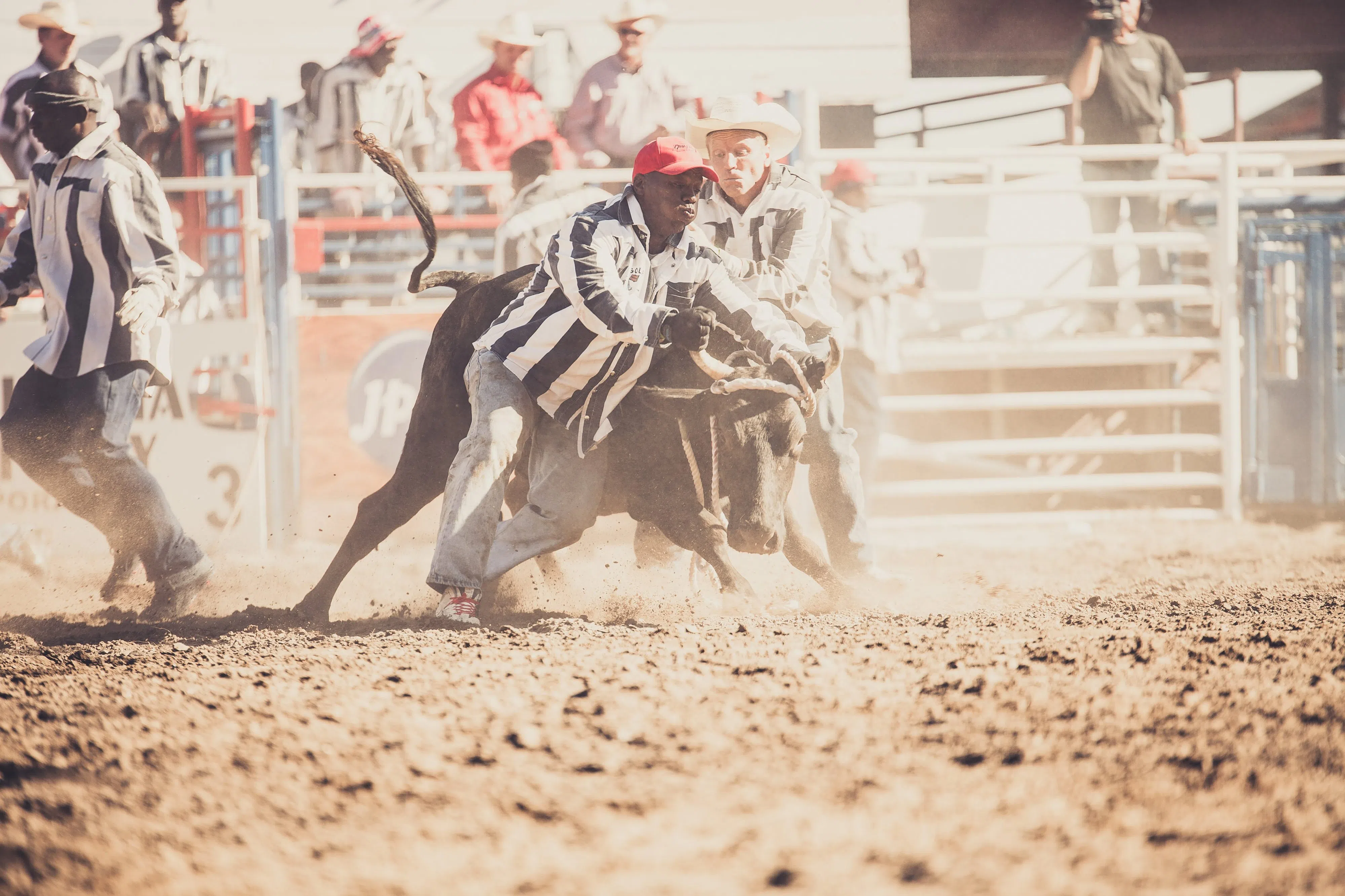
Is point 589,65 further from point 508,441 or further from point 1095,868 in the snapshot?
point 1095,868

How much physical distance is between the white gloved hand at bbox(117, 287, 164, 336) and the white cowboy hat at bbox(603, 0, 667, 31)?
3.70 m

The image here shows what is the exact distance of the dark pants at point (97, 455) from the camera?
15.4 ft


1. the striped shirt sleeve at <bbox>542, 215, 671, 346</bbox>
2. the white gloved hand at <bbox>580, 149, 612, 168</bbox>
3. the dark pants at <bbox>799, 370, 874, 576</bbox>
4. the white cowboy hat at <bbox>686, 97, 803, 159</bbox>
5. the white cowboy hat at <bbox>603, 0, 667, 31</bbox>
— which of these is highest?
the white cowboy hat at <bbox>603, 0, 667, 31</bbox>

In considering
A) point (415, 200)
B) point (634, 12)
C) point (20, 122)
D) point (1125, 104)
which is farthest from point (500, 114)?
point (1125, 104)

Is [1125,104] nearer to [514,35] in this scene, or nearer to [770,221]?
[514,35]

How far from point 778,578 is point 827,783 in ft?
11.1

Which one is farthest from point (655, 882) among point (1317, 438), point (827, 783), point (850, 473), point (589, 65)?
point (589, 65)

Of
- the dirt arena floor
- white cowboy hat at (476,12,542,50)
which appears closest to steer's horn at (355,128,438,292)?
the dirt arena floor

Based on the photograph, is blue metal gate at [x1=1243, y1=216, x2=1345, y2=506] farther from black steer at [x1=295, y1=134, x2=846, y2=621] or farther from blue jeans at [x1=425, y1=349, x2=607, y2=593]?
blue jeans at [x1=425, y1=349, x2=607, y2=593]

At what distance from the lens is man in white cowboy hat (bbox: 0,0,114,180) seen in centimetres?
691

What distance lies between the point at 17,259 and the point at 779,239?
284cm

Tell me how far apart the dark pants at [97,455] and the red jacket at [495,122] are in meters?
3.20

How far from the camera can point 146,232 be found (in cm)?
477

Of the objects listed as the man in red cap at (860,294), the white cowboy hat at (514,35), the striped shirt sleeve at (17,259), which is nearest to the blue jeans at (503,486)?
the striped shirt sleeve at (17,259)
